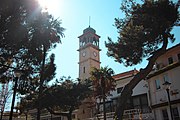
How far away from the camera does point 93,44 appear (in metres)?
57.3

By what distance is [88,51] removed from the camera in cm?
5491

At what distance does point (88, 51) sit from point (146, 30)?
36801 mm

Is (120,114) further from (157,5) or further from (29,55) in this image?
(157,5)

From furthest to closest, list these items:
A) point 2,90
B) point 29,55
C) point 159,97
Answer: point 2,90 → point 159,97 → point 29,55

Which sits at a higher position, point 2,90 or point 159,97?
point 2,90

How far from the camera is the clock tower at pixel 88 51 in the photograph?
53656mm

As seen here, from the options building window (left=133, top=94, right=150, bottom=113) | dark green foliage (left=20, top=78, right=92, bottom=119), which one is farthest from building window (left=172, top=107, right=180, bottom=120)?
dark green foliage (left=20, top=78, right=92, bottom=119)

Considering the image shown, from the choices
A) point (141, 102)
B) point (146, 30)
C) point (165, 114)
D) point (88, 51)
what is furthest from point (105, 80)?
point (88, 51)

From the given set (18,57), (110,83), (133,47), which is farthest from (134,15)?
(110,83)

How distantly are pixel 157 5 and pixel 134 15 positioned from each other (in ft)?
7.37

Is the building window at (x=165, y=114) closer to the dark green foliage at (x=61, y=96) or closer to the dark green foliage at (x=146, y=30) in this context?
the dark green foliage at (x=146, y=30)

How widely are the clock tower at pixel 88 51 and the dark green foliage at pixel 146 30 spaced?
33410mm

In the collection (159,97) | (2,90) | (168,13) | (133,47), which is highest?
(168,13)

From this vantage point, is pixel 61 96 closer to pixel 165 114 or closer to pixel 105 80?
pixel 105 80
